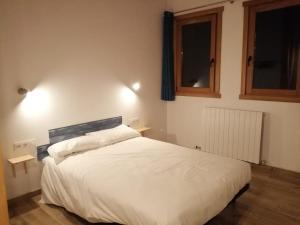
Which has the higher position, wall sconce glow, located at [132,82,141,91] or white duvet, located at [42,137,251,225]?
wall sconce glow, located at [132,82,141,91]

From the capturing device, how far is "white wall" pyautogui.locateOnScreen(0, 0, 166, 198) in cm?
247

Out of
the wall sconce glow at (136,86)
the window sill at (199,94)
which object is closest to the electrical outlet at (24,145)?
the wall sconce glow at (136,86)

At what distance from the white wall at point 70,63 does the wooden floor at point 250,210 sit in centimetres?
32

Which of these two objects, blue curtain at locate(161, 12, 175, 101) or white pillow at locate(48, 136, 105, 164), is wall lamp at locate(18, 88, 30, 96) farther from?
blue curtain at locate(161, 12, 175, 101)

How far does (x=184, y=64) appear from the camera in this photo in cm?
412

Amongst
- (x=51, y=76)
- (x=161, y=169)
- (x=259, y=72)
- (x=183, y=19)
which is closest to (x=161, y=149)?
(x=161, y=169)

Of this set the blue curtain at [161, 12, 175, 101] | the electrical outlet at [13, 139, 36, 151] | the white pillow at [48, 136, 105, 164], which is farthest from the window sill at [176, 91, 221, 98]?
the electrical outlet at [13, 139, 36, 151]

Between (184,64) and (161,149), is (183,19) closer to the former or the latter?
(184,64)

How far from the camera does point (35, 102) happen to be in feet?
8.66

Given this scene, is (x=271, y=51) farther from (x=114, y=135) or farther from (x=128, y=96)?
(x=114, y=135)

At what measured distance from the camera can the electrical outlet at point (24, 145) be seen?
254cm

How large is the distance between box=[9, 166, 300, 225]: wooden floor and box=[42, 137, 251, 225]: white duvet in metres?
0.13

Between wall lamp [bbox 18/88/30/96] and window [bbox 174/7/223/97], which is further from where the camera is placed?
window [bbox 174/7/223/97]

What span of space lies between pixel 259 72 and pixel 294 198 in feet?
5.40
